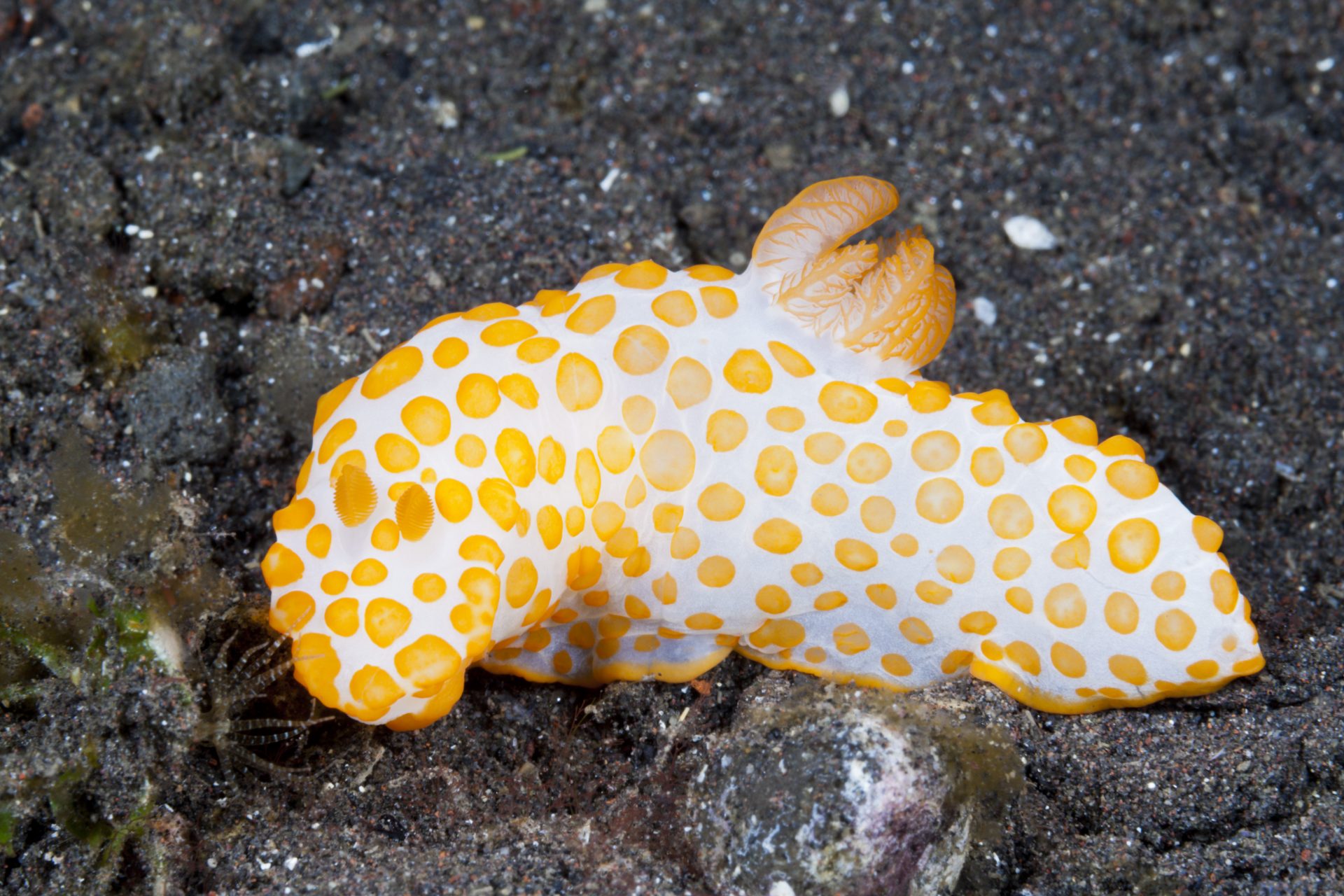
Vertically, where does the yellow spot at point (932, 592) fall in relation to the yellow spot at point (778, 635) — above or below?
above

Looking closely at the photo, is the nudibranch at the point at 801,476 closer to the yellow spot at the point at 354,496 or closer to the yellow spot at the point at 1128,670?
the yellow spot at the point at 1128,670

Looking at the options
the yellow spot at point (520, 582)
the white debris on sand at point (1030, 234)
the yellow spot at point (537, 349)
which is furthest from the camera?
the white debris on sand at point (1030, 234)

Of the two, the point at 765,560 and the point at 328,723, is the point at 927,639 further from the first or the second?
the point at 328,723

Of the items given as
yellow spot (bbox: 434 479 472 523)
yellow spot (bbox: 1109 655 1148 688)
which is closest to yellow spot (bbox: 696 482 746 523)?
yellow spot (bbox: 434 479 472 523)

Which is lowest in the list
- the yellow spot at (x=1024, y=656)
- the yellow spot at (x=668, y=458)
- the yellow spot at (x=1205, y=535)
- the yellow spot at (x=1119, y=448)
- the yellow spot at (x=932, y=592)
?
the yellow spot at (x=1024, y=656)

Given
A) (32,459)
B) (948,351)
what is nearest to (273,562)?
(32,459)

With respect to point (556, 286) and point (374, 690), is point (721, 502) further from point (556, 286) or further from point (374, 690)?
point (556, 286)

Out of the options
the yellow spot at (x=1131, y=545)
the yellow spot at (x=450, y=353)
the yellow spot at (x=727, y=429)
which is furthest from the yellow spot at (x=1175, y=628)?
the yellow spot at (x=450, y=353)
